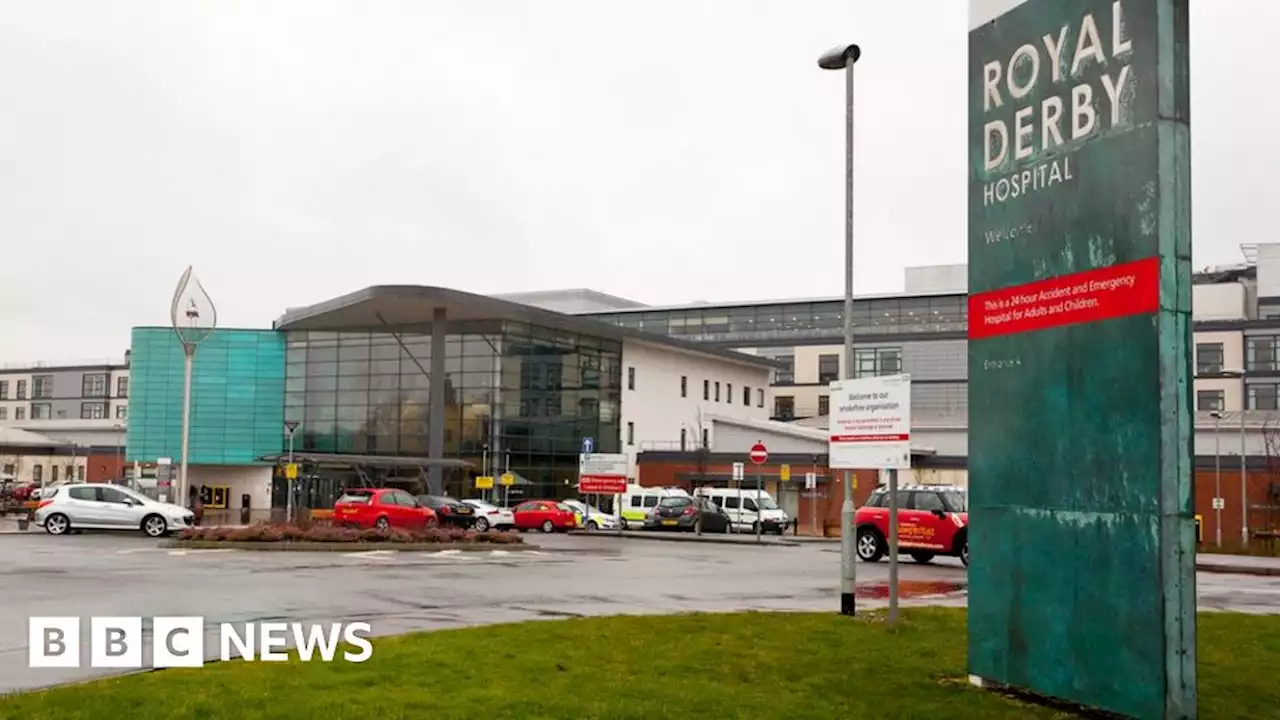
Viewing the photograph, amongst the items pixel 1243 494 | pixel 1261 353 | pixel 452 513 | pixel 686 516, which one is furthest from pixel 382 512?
pixel 1261 353

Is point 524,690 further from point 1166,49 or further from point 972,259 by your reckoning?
point 1166,49

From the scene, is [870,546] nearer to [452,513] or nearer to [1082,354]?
[452,513]

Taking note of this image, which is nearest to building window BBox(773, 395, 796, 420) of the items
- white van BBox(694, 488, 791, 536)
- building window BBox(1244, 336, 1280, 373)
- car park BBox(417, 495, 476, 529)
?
building window BBox(1244, 336, 1280, 373)

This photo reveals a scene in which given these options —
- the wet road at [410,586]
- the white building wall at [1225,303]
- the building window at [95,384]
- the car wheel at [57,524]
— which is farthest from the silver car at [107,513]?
the building window at [95,384]

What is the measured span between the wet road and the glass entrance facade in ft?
100

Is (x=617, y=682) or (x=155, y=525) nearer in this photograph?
(x=617, y=682)

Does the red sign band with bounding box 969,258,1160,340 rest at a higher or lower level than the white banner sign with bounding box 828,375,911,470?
Answer: higher

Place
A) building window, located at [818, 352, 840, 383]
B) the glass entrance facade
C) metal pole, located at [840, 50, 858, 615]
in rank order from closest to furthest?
metal pole, located at [840, 50, 858, 615]
the glass entrance facade
building window, located at [818, 352, 840, 383]

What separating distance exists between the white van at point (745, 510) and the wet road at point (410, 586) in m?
19.3

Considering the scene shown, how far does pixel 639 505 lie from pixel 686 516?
3449mm

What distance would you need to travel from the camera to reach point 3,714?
846 centimetres

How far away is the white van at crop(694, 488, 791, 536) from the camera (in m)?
51.4

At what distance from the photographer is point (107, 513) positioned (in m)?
35.8

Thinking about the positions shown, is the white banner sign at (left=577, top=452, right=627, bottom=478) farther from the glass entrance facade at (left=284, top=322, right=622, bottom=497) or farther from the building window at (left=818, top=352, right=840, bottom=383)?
the building window at (left=818, top=352, right=840, bottom=383)
